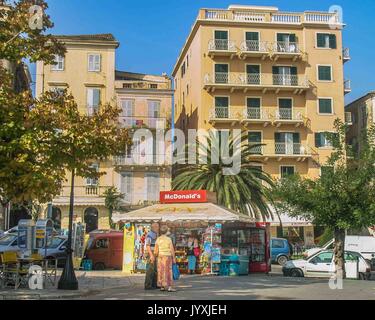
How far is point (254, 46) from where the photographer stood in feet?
164

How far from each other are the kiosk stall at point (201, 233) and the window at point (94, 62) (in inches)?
1060

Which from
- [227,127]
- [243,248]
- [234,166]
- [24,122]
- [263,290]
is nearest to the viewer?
[24,122]

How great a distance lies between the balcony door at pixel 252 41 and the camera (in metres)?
50.0

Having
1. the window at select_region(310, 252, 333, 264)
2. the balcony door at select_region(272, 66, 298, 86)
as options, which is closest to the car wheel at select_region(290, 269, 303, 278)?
the window at select_region(310, 252, 333, 264)

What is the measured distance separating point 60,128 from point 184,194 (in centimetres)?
1086

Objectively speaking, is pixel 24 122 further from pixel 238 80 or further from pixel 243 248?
pixel 238 80

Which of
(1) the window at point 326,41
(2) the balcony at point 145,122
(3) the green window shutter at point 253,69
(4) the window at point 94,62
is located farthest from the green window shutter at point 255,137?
(4) the window at point 94,62

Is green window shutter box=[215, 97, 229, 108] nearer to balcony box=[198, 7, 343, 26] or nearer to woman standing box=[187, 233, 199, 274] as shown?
balcony box=[198, 7, 343, 26]

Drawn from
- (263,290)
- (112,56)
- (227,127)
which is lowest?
(263,290)

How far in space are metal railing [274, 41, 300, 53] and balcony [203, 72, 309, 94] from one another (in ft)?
7.01

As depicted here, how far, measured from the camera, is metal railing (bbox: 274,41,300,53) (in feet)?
165

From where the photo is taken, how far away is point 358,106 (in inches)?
2217

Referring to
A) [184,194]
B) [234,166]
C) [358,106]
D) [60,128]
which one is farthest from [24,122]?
[358,106]

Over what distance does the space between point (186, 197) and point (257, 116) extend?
25568mm
